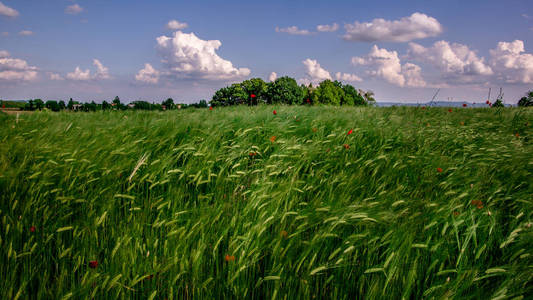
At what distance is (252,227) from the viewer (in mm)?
1916

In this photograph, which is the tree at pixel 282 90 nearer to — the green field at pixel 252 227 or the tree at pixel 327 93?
the tree at pixel 327 93

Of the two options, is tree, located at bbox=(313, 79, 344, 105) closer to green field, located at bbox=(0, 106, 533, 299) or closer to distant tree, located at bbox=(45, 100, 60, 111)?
distant tree, located at bbox=(45, 100, 60, 111)

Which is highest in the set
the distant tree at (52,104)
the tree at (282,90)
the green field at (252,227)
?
the tree at (282,90)

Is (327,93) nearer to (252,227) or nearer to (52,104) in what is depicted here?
(52,104)

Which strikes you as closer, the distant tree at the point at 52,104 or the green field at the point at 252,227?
the green field at the point at 252,227

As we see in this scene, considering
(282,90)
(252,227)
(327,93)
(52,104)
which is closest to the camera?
(252,227)

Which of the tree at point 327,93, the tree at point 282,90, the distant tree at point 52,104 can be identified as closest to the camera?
the distant tree at point 52,104

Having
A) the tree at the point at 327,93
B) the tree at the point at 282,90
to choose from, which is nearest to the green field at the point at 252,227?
the tree at the point at 282,90

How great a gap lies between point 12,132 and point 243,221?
4171 mm

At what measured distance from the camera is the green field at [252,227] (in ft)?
5.70

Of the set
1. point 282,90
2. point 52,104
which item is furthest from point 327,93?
point 52,104

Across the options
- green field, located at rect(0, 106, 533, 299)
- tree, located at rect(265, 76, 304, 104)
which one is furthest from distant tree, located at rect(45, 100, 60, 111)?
tree, located at rect(265, 76, 304, 104)

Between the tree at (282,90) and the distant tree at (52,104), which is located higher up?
the tree at (282,90)

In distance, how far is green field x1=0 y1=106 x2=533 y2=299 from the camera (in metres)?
1.74
